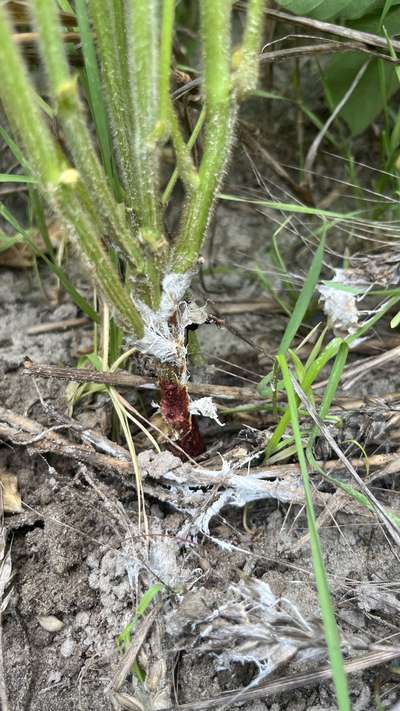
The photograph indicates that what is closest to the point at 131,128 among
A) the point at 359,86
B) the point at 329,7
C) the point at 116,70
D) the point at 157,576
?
the point at 116,70

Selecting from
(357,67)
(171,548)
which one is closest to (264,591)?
(171,548)

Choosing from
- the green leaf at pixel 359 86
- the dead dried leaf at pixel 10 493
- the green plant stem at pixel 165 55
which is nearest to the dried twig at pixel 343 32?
the green leaf at pixel 359 86

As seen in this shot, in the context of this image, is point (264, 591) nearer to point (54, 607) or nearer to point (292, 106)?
point (54, 607)

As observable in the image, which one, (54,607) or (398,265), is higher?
(398,265)

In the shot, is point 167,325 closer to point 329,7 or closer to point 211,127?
point 211,127

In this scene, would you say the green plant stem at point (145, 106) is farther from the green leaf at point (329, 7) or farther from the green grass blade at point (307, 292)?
the green leaf at point (329, 7)

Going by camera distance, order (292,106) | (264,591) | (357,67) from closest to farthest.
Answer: (264,591) < (357,67) < (292,106)
